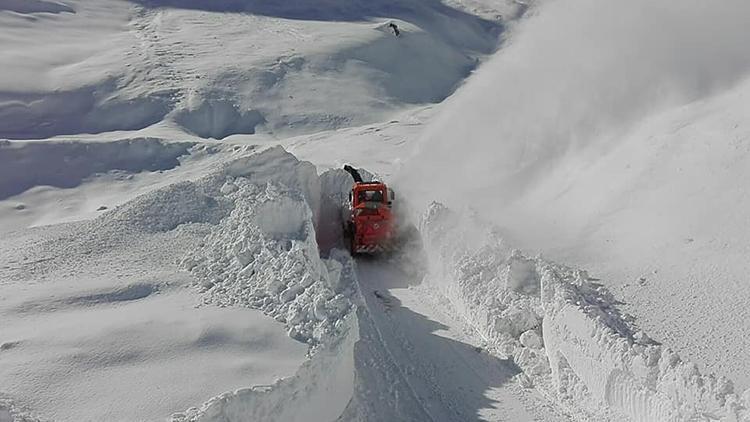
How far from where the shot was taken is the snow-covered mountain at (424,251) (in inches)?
328

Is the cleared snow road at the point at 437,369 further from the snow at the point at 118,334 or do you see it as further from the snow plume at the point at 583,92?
the snow plume at the point at 583,92

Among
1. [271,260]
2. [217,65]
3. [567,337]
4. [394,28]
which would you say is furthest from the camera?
[394,28]

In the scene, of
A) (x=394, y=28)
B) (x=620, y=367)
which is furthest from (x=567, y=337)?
(x=394, y=28)

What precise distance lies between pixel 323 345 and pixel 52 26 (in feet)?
95.1

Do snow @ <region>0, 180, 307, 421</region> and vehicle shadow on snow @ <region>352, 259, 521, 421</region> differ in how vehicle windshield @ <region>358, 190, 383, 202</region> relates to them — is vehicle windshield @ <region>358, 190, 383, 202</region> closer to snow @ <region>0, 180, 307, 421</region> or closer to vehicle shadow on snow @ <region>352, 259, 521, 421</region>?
vehicle shadow on snow @ <region>352, 259, 521, 421</region>

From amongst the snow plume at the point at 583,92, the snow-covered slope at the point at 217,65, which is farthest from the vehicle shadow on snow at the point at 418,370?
the snow-covered slope at the point at 217,65

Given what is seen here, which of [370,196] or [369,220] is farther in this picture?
[370,196]

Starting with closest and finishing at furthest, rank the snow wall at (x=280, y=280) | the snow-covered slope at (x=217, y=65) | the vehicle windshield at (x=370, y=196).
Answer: the snow wall at (x=280, y=280) < the vehicle windshield at (x=370, y=196) < the snow-covered slope at (x=217, y=65)

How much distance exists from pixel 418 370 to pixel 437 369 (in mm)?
298

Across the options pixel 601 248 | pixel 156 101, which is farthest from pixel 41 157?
pixel 601 248

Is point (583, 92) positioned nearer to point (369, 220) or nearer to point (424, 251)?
point (424, 251)

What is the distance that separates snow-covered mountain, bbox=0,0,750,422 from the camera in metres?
8.32

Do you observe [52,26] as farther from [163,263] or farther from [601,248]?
[601,248]

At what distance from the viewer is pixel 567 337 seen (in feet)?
32.2
